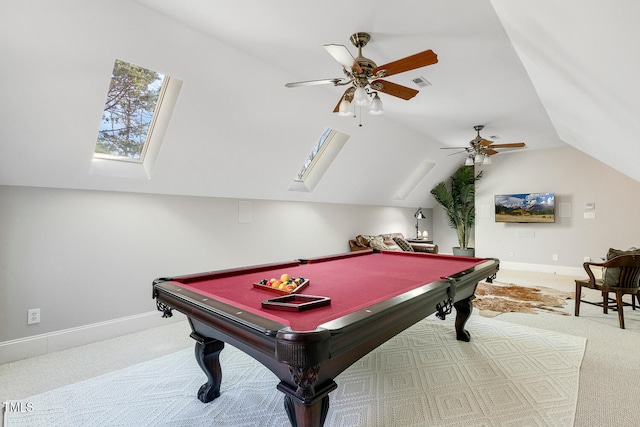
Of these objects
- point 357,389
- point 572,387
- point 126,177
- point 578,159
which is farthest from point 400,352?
point 578,159

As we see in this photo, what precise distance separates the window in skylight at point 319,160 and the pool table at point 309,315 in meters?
2.62

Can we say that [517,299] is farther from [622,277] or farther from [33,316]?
[33,316]

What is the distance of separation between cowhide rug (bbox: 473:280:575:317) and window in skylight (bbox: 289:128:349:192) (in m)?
3.01

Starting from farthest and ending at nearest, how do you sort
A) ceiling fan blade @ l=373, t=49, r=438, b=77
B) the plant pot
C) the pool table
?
the plant pot
ceiling fan blade @ l=373, t=49, r=438, b=77
the pool table

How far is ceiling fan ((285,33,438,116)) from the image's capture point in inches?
84.1

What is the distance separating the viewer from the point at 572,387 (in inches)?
86.7

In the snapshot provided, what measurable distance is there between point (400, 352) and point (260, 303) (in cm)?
177

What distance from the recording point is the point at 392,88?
2660 millimetres

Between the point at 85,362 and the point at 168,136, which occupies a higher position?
the point at 168,136

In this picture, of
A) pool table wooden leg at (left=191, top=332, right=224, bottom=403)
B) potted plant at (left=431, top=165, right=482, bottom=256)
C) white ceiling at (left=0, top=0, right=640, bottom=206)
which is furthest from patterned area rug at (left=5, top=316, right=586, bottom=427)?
potted plant at (left=431, top=165, right=482, bottom=256)

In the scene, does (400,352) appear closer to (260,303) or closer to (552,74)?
(260,303)

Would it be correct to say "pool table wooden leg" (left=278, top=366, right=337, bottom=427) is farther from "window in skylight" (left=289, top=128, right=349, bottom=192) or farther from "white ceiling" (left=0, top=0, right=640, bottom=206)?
"window in skylight" (left=289, top=128, right=349, bottom=192)

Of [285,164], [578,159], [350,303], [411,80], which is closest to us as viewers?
[350,303]

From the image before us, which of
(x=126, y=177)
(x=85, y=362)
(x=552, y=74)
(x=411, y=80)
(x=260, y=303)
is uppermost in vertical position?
(x=411, y=80)
